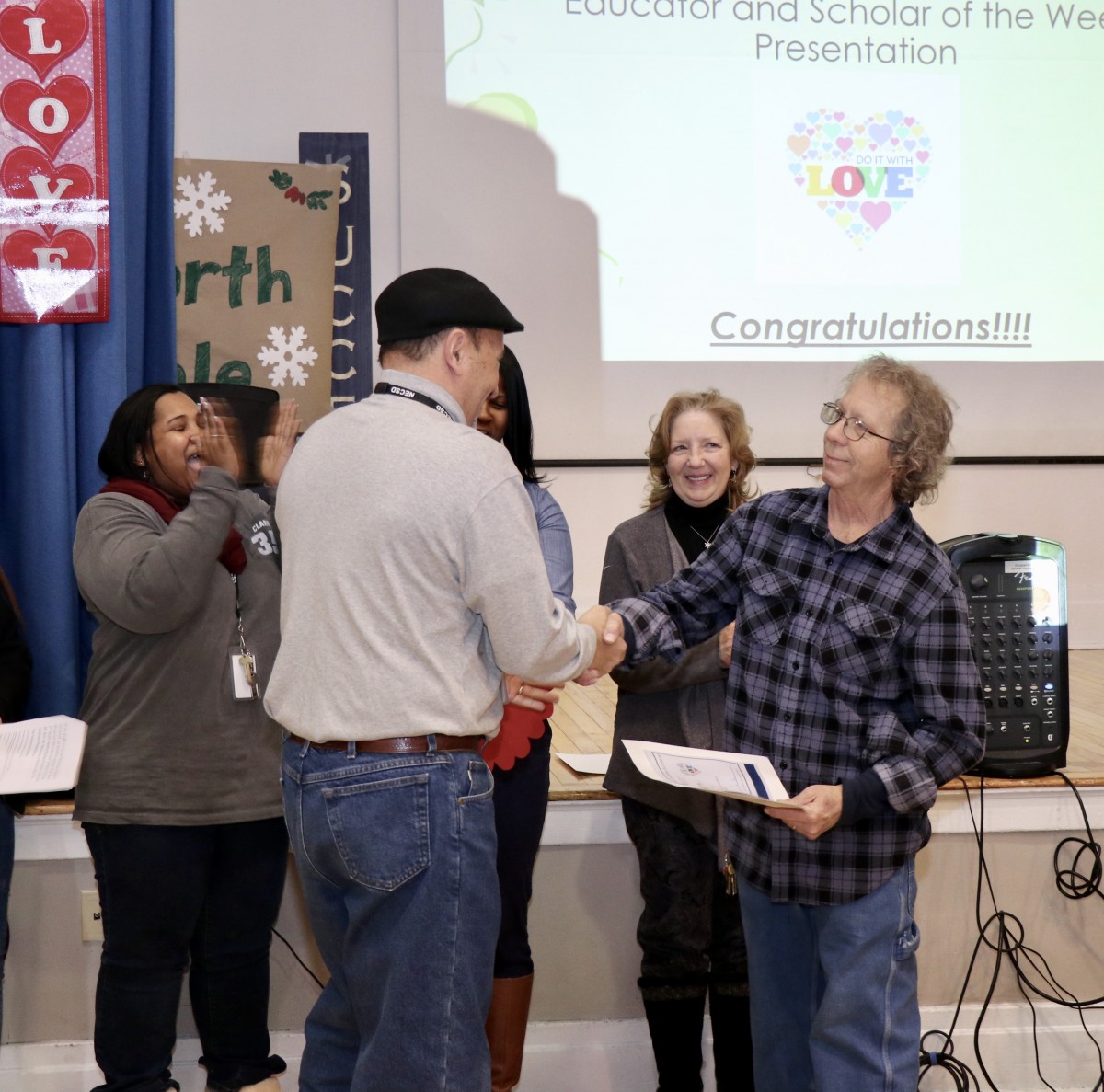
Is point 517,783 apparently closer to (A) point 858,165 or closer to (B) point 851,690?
(B) point 851,690

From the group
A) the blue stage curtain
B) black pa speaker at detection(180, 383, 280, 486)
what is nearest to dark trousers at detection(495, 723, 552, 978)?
black pa speaker at detection(180, 383, 280, 486)

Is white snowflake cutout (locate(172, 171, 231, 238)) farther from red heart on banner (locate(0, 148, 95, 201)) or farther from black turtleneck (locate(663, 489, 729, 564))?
black turtleneck (locate(663, 489, 729, 564))

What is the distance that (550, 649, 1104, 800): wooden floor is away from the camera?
97.1 inches

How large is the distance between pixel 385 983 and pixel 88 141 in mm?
1911

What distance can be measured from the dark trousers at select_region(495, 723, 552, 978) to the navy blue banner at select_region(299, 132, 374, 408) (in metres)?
2.47

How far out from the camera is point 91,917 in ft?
7.76

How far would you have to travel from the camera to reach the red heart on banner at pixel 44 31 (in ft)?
7.93

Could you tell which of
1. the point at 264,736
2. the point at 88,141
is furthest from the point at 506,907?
the point at 88,141

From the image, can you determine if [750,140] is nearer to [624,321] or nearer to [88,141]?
[624,321]

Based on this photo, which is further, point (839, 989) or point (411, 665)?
point (839, 989)

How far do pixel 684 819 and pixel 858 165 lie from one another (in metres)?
3.12

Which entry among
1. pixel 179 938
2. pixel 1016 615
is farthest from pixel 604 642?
pixel 1016 615

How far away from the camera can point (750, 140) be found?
4371 mm

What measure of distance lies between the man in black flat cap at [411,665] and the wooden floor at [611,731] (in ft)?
3.07
